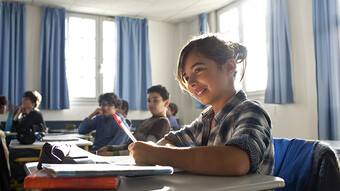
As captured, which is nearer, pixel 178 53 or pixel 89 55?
pixel 178 53

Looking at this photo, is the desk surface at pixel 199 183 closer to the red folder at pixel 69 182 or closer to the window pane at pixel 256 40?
the red folder at pixel 69 182

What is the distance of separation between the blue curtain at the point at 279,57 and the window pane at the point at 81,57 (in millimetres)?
3316

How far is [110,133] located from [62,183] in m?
2.51

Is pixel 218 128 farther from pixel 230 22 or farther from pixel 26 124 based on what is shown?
pixel 230 22

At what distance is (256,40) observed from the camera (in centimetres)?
497

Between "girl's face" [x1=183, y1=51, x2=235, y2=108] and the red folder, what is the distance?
458 millimetres

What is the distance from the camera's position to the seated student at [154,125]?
2344mm

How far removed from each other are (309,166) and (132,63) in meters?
5.48

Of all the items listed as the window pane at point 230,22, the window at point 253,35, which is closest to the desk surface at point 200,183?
the window at point 253,35

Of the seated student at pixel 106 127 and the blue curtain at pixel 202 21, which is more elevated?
the blue curtain at pixel 202 21

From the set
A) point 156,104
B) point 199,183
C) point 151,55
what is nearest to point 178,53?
point 151,55

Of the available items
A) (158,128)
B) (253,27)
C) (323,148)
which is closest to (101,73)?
(253,27)

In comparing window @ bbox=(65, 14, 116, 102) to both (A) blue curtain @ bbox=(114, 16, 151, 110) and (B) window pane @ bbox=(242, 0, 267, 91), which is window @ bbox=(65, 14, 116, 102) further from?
(B) window pane @ bbox=(242, 0, 267, 91)

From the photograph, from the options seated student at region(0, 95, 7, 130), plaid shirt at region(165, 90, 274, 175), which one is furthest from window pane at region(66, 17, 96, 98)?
plaid shirt at region(165, 90, 274, 175)
